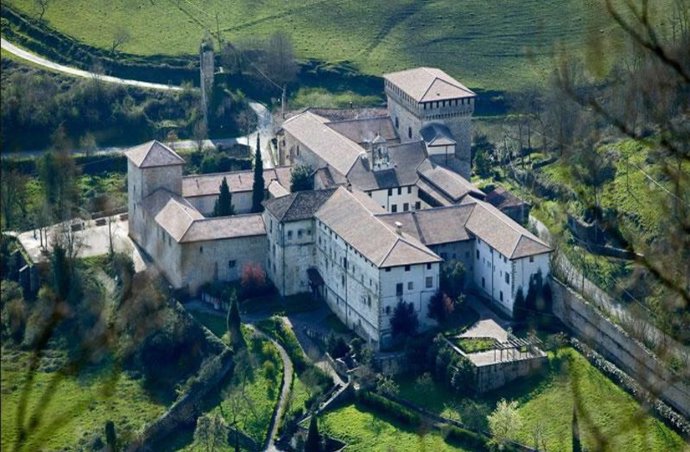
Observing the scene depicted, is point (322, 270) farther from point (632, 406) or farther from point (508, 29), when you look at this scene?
point (508, 29)

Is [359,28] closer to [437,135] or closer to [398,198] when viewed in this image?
[437,135]

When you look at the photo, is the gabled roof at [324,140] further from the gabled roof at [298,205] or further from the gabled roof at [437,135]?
the gabled roof at [437,135]

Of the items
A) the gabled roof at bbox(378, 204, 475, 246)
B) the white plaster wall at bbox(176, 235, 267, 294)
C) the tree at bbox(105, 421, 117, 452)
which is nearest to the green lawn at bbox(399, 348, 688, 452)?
the gabled roof at bbox(378, 204, 475, 246)

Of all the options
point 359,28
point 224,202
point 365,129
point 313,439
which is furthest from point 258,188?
point 359,28

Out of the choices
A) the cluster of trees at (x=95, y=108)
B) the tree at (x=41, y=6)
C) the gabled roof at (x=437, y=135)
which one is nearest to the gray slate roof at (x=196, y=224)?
the gabled roof at (x=437, y=135)

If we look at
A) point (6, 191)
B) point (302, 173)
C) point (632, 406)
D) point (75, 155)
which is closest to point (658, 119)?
point (632, 406)

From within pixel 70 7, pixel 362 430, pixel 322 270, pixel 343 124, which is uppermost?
pixel 70 7

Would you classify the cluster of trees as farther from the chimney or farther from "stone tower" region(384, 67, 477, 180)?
the chimney
